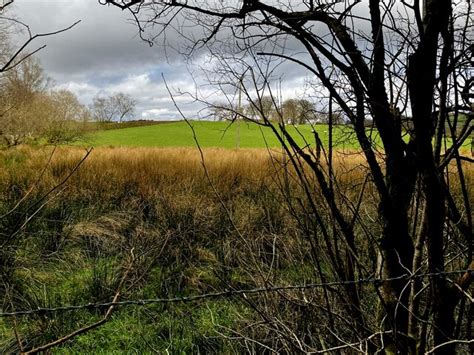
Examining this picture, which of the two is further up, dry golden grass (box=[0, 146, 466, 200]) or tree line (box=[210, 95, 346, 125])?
tree line (box=[210, 95, 346, 125])

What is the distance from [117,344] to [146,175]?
4180mm

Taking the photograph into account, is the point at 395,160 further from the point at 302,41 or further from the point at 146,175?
the point at 146,175

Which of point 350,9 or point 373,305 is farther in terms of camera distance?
point 373,305

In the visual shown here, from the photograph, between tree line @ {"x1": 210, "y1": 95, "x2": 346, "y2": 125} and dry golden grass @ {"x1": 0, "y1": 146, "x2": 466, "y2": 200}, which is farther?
dry golden grass @ {"x1": 0, "y1": 146, "x2": 466, "y2": 200}

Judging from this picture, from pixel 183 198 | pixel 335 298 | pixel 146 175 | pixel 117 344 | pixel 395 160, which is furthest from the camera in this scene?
pixel 146 175

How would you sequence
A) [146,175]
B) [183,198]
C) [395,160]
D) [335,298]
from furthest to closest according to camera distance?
[146,175]
[183,198]
[335,298]
[395,160]

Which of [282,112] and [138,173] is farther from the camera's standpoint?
[138,173]

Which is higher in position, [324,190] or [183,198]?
[324,190]

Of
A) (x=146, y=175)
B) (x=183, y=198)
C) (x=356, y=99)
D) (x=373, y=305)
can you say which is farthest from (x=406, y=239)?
(x=146, y=175)

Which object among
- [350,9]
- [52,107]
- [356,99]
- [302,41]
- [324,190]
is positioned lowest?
[324,190]

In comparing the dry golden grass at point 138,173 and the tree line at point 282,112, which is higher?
the tree line at point 282,112

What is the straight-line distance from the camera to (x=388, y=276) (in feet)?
6.10

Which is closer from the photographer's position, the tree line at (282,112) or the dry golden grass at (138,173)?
the tree line at (282,112)

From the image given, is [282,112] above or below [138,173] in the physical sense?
above
